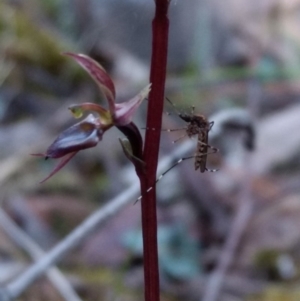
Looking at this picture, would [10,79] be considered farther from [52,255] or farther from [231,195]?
[52,255]

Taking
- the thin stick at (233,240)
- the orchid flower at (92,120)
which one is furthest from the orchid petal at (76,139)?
the thin stick at (233,240)

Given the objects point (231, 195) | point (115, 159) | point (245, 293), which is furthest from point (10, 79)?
point (245, 293)

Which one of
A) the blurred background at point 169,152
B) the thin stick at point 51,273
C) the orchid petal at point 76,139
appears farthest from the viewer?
the blurred background at point 169,152

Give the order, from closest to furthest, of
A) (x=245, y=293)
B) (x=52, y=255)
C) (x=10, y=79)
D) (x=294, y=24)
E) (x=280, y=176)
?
1. (x=52, y=255)
2. (x=245, y=293)
3. (x=280, y=176)
4. (x=10, y=79)
5. (x=294, y=24)

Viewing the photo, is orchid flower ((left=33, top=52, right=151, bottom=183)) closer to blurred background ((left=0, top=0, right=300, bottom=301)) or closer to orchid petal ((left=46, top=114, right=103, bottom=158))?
orchid petal ((left=46, top=114, right=103, bottom=158))

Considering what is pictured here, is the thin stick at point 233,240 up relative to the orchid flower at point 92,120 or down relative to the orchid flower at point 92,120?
up

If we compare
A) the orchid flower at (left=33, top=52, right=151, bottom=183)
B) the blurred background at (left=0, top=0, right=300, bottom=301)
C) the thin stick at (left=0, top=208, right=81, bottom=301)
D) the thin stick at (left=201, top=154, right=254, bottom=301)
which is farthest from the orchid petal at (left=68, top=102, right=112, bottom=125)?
the thin stick at (left=201, top=154, right=254, bottom=301)

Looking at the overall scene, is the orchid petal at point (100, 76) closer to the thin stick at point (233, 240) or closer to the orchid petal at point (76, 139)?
the orchid petal at point (76, 139)
